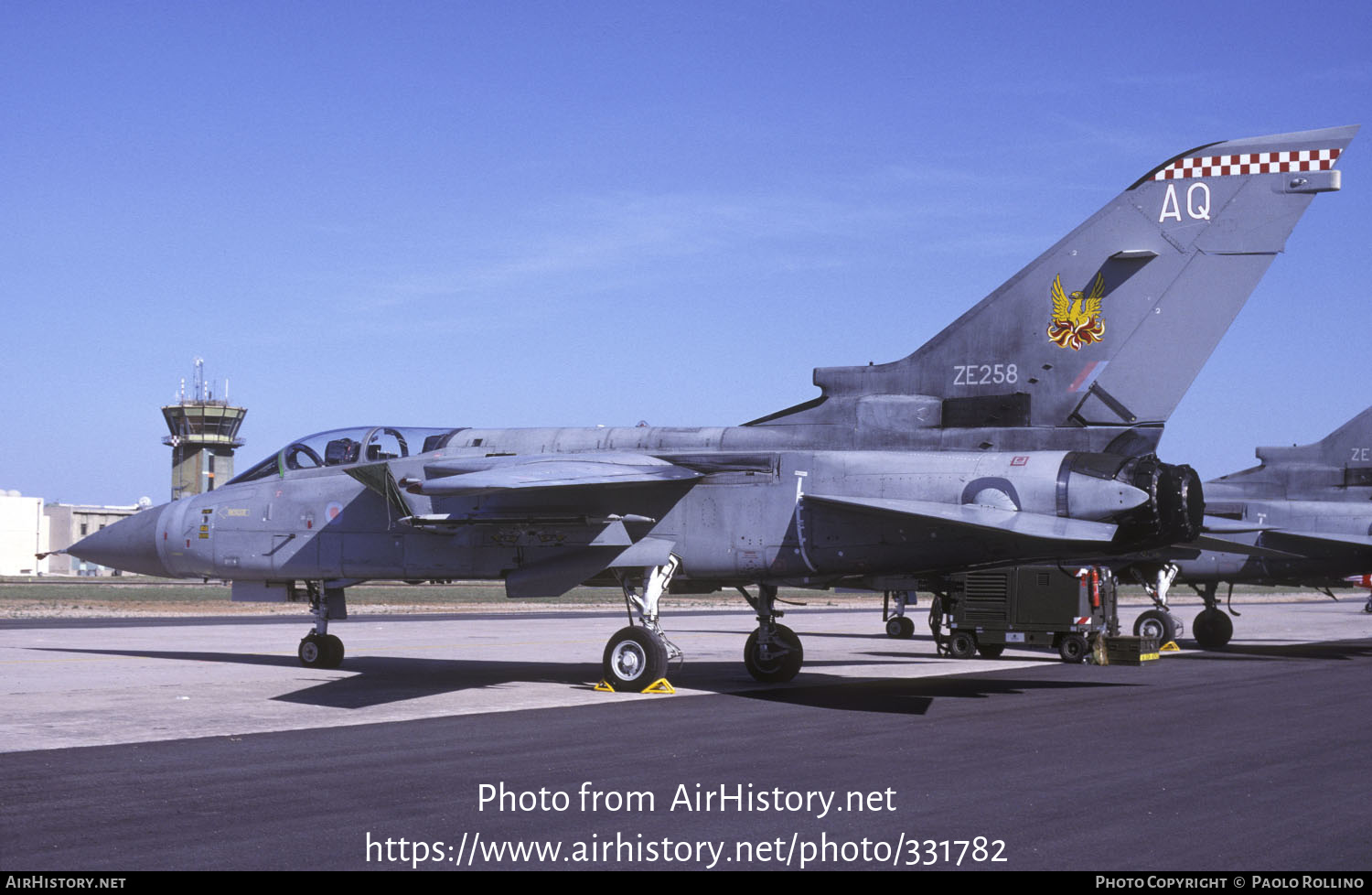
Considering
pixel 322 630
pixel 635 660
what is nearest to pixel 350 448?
pixel 322 630

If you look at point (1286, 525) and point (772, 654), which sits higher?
point (1286, 525)

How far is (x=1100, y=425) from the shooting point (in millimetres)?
14930

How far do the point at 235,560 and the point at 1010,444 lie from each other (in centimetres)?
1090

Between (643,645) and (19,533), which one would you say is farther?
(19,533)

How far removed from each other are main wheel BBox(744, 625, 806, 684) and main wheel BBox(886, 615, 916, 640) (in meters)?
13.2

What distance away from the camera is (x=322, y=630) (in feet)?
64.0

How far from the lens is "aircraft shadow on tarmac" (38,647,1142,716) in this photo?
15789 mm

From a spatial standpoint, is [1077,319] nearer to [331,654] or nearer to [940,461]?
[940,461]

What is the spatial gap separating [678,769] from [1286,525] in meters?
21.4

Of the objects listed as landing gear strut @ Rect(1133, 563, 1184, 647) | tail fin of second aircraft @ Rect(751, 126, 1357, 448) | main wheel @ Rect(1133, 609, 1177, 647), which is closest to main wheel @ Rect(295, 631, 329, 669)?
tail fin of second aircraft @ Rect(751, 126, 1357, 448)

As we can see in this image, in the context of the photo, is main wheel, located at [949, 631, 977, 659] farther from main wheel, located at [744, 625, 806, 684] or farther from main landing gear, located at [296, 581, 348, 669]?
main landing gear, located at [296, 581, 348, 669]

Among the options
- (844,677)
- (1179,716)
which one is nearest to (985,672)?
(844,677)

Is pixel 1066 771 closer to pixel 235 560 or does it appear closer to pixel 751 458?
pixel 751 458

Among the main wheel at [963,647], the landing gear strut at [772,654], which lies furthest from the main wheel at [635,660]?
the main wheel at [963,647]
